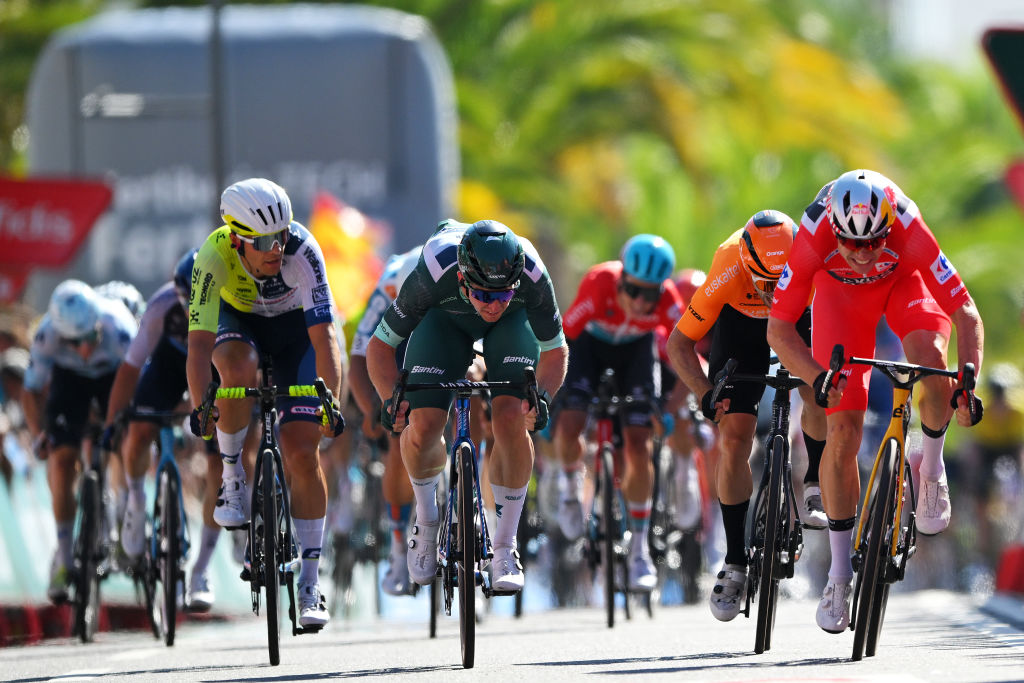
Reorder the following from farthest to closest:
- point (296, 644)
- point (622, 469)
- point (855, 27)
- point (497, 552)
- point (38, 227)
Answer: point (855, 27)
point (38, 227)
point (622, 469)
point (296, 644)
point (497, 552)

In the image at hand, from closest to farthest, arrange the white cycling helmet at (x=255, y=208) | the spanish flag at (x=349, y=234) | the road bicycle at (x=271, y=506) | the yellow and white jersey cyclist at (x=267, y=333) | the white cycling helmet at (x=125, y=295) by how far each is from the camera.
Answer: the road bicycle at (x=271, y=506) < the white cycling helmet at (x=255, y=208) < the yellow and white jersey cyclist at (x=267, y=333) < the white cycling helmet at (x=125, y=295) < the spanish flag at (x=349, y=234)

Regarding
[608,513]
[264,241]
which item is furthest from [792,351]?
[608,513]

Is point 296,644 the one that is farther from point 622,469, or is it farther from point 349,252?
point 349,252

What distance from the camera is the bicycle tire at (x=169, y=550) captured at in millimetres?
11555

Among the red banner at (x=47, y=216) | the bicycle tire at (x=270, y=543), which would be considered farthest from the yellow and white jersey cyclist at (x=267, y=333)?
the red banner at (x=47, y=216)

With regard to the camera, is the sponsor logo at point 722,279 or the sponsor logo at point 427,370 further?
the sponsor logo at point 722,279

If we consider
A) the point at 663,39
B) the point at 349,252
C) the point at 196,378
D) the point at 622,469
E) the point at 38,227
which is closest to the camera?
the point at 196,378

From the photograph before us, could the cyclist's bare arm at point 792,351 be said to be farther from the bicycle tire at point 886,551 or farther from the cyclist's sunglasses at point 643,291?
the cyclist's sunglasses at point 643,291

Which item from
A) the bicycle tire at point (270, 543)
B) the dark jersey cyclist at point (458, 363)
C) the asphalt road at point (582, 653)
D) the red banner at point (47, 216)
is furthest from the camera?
the red banner at point (47, 216)

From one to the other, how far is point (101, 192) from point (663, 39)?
10586 millimetres

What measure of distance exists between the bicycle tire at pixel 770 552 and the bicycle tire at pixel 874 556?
0.67 meters

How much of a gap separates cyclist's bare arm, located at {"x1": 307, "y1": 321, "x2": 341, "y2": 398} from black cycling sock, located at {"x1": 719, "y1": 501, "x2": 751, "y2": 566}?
6.65 feet

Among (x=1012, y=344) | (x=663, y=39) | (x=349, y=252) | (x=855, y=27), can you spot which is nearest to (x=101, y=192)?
(x=349, y=252)

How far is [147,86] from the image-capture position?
24781 mm
